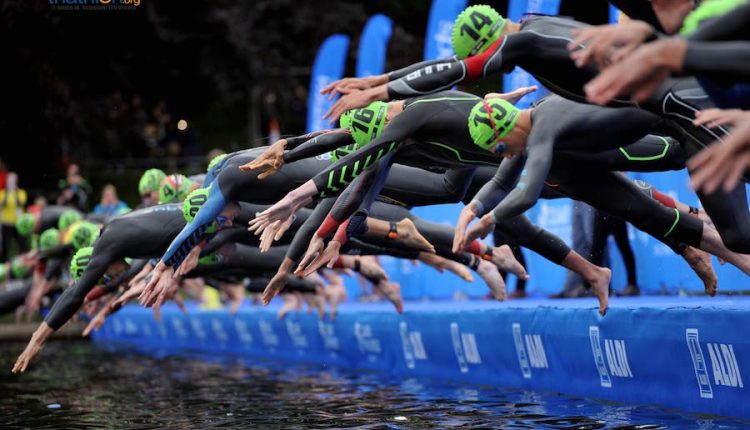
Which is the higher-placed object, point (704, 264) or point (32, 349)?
point (704, 264)

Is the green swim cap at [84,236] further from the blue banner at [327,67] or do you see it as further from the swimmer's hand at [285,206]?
the blue banner at [327,67]

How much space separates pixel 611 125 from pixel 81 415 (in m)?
4.63

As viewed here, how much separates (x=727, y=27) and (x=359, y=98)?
7.07 feet

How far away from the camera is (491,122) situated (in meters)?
6.81

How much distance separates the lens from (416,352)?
1061 cm

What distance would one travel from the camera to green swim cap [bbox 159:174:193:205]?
11.6 metres

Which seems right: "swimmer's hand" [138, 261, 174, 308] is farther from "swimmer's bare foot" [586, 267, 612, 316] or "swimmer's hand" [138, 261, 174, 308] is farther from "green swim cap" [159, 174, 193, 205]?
"swimmer's bare foot" [586, 267, 612, 316]

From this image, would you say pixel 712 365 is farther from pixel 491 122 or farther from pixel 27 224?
pixel 27 224

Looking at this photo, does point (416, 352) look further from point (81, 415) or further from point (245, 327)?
point (245, 327)

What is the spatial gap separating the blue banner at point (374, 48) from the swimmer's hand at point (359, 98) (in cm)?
1155

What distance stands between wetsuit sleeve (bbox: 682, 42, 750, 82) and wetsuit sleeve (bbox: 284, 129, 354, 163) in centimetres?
368

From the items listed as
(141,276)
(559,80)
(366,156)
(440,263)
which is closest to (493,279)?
(440,263)

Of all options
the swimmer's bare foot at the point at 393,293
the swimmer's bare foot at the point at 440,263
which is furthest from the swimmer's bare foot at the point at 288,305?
the swimmer's bare foot at the point at 440,263

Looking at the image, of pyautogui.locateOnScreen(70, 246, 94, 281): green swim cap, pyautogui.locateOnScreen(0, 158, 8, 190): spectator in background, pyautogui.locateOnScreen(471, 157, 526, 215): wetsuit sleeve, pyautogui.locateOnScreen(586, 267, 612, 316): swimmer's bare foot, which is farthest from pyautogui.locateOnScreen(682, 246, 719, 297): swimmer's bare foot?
pyautogui.locateOnScreen(0, 158, 8, 190): spectator in background
